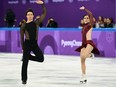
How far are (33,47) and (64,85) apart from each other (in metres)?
1.15

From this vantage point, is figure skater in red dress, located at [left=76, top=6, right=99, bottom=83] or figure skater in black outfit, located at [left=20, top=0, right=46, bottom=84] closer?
figure skater in black outfit, located at [left=20, top=0, right=46, bottom=84]

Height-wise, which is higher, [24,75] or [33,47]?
[33,47]

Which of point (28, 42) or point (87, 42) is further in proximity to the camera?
point (87, 42)

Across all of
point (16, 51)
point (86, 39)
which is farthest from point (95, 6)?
point (86, 39)

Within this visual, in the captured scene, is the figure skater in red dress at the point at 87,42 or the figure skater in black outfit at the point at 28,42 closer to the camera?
the figure skater in black outfit at the point at 28,42

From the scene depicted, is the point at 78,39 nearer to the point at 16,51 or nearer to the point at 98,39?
the point at 98,39

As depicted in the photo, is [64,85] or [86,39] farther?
[86,39]

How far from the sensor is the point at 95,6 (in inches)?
977

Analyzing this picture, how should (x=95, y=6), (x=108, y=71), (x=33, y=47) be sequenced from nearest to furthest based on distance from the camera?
(x=33, y=47), (x=108, y=71), (x=95, y=6)

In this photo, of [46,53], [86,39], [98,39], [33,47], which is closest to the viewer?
[33,47]

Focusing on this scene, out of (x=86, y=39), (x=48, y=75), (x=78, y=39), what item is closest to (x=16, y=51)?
(x=78, y=39)

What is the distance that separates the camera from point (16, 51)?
20.0 m

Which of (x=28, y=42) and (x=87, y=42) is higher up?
(x=28, y=42)

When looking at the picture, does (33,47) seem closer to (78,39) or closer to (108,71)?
(108,71)
